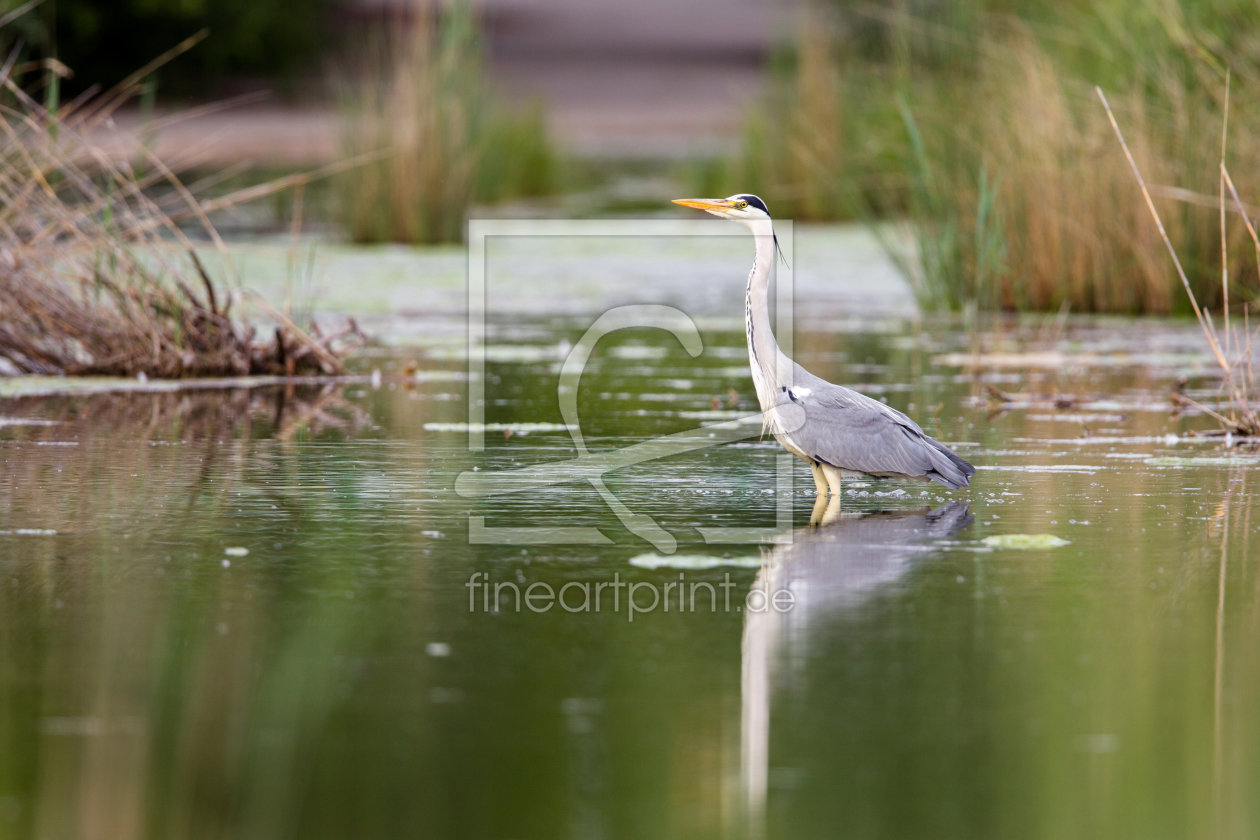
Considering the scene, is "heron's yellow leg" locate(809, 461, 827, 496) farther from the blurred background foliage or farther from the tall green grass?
the blurred background foliage

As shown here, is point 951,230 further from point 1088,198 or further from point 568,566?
point 568,566

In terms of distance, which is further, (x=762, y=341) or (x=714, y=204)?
(x=714, y=204)

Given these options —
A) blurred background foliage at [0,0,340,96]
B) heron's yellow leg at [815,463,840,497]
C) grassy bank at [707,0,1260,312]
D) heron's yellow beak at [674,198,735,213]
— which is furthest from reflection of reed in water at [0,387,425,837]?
blurred background foliage at [0,0,340,96]

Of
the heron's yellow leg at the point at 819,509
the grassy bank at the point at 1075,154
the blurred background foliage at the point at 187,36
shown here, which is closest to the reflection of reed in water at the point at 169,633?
the heron's yellow leg at the point at 819,509

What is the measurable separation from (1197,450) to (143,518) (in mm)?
3545

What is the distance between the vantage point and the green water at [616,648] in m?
2.65

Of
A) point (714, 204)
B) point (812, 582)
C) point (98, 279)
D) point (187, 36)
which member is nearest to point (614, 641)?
point (812, 582)

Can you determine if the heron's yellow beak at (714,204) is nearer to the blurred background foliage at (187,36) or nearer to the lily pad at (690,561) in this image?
the lily pad at (690,561)

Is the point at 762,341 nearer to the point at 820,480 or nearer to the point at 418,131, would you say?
the point at 820,480

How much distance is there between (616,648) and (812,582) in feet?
2.35

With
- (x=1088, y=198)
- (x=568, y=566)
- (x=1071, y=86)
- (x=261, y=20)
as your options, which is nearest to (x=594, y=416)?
(x=568, y=566)

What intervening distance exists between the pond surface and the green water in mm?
10

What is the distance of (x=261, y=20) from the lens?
33375 mm

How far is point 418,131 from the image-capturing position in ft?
47.0
